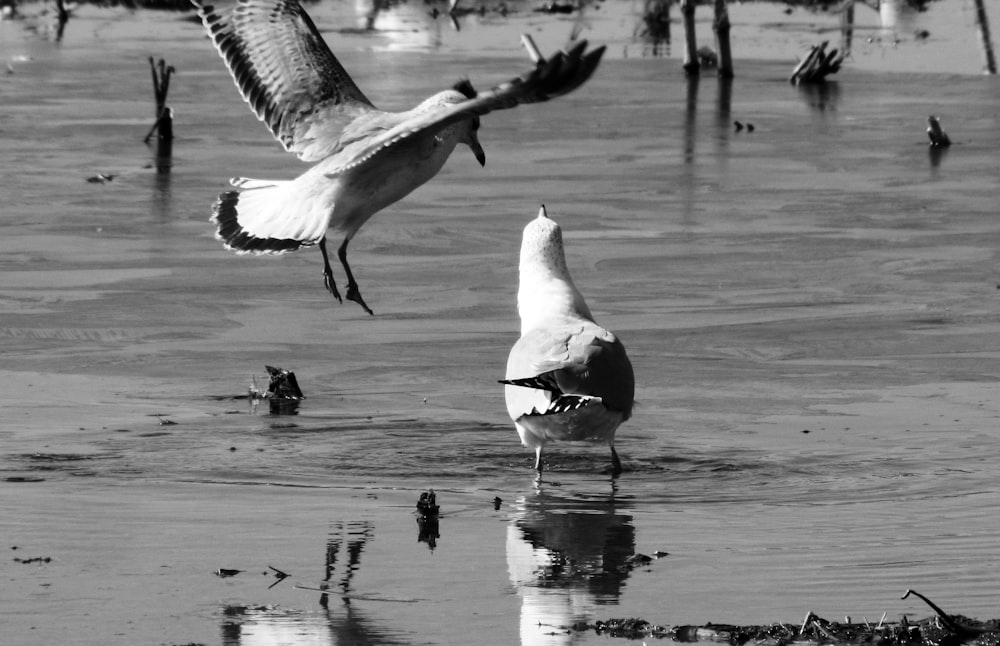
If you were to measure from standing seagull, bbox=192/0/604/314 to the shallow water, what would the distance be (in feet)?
2.96

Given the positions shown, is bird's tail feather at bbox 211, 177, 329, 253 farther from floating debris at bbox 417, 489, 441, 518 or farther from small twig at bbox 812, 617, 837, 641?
small twig at bbox 812, 617, 837, 641

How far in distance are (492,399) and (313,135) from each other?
5.65ft

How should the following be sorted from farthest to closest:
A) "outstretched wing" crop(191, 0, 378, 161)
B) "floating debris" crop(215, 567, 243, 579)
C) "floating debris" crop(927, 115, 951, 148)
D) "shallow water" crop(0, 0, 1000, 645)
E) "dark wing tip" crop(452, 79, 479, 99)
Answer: "floating debris" crop(927, 115, 951, 148) < "outstretched wing" crop(191, 0, 378, 161) < "dark wing tip" crop(452, 79, 479, 99) < "floating debris" crop(215, 567, 243, 579) < "shallow water" crop(0, 0, 1000, 645)

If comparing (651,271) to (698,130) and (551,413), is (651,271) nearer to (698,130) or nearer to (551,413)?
(551,413)

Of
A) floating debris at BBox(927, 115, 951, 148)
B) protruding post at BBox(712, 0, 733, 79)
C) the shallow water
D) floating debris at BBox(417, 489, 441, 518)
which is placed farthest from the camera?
protruding post at BBox(712, 0, 733, 79)

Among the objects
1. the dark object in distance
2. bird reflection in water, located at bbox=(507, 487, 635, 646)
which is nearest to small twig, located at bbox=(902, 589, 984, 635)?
bird reflection in water, located at bbox=(507, 487, 635, 646)

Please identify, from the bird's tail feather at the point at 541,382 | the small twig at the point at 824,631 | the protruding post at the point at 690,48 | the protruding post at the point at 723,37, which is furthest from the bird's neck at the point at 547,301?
the protruding post at the point at 690,48

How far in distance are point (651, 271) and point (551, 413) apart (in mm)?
5684

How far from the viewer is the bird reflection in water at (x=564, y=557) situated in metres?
5.94

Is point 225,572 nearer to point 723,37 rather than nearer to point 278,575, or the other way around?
point 278,575

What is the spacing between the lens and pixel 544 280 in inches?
340

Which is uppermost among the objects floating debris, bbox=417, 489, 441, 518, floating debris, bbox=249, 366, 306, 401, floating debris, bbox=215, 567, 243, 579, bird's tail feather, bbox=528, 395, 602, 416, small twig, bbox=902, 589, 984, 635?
bird's tail feather, bbox=528, 395, 602, 416

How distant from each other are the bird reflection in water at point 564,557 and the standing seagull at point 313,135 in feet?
5.65

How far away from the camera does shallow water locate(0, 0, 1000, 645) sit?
627 cm
